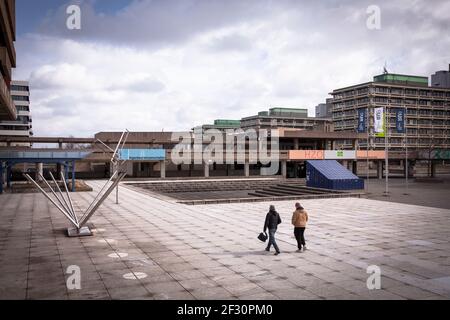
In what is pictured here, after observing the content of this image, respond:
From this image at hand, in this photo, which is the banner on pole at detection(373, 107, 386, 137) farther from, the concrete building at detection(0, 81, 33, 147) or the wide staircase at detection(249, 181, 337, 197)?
the concrete building at detection(0, 81, 33, 147)

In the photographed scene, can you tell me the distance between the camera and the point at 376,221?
21328 millimetres

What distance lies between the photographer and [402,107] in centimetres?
9712

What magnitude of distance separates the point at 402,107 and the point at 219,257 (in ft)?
316

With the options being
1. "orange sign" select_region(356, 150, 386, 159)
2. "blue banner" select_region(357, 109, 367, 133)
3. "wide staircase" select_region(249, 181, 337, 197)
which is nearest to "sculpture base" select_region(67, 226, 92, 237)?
"wide staircase" select_region(249, 181, 337, 197)

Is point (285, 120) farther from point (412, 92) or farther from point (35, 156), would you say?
point (35, 156)

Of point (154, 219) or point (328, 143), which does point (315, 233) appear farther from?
point (328, 143)

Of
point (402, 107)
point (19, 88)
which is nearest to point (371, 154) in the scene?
point (402, 107)

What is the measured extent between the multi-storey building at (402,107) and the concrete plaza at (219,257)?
254 feet

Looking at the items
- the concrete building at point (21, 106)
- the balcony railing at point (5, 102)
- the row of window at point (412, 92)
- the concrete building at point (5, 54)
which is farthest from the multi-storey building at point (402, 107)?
the balcony railing at point (5, 102)

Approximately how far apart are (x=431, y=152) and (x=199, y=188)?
39.6 m

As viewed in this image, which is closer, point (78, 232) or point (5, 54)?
point (78, 232)

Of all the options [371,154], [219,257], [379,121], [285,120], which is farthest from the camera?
[285,120]
